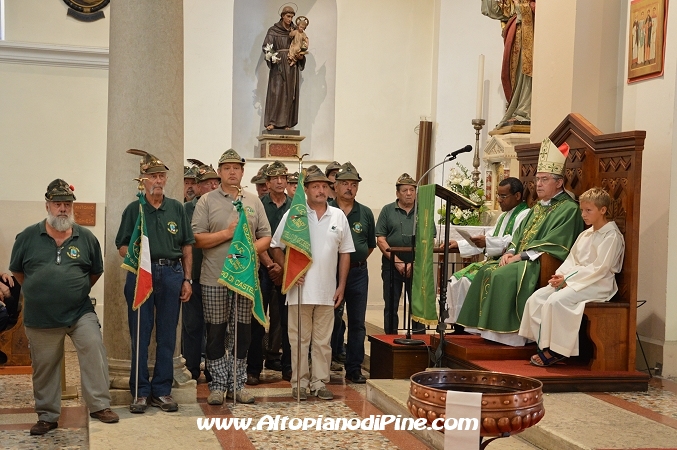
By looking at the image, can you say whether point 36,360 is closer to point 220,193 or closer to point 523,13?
point 220,193

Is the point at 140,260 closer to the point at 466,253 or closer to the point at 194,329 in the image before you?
the point at 194,329

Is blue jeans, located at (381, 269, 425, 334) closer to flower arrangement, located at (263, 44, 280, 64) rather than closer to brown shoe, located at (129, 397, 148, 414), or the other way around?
brown shoe, located at (129, 397, 148, 414)

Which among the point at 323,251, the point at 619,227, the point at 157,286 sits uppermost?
the point at 619,227

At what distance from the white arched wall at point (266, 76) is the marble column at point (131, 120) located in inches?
240

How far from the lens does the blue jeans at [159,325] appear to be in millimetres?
5816

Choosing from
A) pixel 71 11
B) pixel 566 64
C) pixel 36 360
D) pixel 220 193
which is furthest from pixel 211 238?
pixel 71 11

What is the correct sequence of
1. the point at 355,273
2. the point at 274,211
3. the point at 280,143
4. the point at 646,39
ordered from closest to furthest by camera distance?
the point at 646,39 < the point at 355,273 < the point at 274,211 < the point at 280,143

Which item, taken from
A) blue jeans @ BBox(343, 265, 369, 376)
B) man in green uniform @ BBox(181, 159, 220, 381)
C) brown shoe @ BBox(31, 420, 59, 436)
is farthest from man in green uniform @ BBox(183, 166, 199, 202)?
brown shoe @ BBox(31, 420, 59, 436)

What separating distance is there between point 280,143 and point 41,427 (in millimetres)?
6933

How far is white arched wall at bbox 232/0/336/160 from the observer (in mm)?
12391

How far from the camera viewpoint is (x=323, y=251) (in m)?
6.35

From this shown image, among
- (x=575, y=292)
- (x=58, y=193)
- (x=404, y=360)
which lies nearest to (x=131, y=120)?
(x=58, y=193)

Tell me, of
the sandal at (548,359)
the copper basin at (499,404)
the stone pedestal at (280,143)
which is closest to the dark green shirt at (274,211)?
the sandal at (548,359)

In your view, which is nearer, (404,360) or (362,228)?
(404,360)
